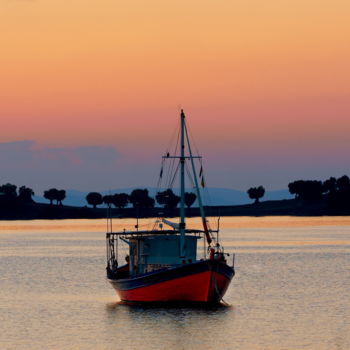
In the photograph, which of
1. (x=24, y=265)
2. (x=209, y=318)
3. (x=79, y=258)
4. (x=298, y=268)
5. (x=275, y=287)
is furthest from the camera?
(x=79, y=258)

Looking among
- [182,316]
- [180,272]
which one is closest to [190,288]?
[180,272]

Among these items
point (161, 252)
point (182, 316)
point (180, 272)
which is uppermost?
point (161, 252)

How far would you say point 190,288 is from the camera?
7038 centimetres

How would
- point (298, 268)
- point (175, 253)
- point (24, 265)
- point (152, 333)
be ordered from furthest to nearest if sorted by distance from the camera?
point (24, 265)
point (298, 268)
point (175, 253)
point (152, 333)

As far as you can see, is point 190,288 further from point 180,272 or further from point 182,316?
→ point 182,316

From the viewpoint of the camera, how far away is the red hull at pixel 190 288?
7012 centimetres

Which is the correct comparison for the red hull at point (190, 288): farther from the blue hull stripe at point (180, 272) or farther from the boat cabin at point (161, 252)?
the boat cabin at point (161, 252)

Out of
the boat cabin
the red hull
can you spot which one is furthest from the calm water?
the boat cabin

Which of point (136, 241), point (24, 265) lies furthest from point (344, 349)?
point (24, 265)

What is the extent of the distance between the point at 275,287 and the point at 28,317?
30183 mm

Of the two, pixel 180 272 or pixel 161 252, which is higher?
pixel 161 252

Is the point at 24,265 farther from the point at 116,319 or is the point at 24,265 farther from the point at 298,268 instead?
the point at 116,319

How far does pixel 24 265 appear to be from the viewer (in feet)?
438

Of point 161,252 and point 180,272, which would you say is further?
point 161,252
